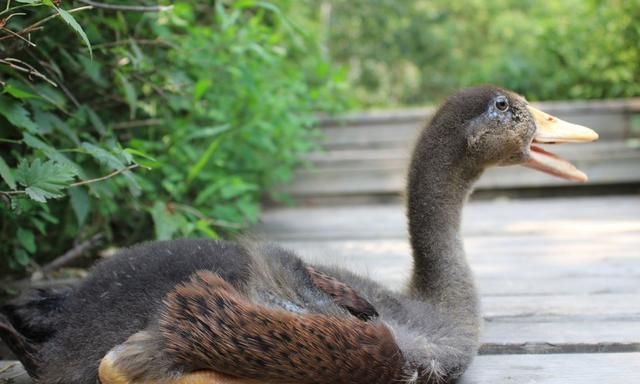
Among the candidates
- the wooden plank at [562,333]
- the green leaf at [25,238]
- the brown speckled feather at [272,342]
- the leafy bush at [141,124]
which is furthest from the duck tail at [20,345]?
the wooden plank at [562,333]

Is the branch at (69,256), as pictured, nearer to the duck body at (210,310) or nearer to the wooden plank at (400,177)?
the duck body at (210,310)

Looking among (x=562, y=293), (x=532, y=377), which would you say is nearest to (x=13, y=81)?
(x=532, y=377)

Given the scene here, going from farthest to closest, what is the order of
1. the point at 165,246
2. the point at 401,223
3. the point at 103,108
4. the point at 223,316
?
1. the point at 401,223
2. the point at 103,108
3. the point at 165,246
4. the point at 223,316

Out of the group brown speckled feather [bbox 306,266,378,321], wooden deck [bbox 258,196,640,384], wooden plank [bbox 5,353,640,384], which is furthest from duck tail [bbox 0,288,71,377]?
wooden deck [bbox 258,196,640,384]

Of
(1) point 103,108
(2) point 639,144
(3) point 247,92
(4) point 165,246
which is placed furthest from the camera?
(2) point 639,144

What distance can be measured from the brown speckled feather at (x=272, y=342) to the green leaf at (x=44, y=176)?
49cm

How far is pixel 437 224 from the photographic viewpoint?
2.33m

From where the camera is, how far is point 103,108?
3.35 metres

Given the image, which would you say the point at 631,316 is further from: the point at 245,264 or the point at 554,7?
the point at 554,7

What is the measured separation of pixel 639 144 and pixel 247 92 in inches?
156

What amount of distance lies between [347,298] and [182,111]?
2.65m

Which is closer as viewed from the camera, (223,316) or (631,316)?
(223,316)

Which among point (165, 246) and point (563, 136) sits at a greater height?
point (563, 136)

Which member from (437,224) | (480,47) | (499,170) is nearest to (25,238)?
(437,224)
